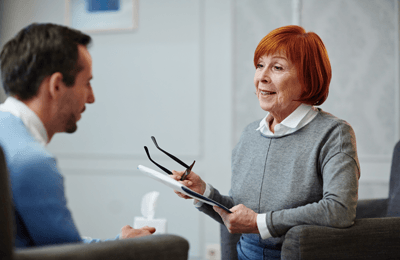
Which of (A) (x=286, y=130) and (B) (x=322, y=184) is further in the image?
(A) (x=286, y=130)

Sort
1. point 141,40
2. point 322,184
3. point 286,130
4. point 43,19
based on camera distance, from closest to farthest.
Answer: point 322,184, point 286,130, point 141,40, point 43,19

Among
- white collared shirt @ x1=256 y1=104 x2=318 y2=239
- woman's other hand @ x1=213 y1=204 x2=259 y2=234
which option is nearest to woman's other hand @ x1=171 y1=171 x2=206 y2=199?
woman's other hand @ x1=213 y1=204 x2=259 y2=234

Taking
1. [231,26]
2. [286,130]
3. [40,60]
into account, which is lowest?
[286,130]

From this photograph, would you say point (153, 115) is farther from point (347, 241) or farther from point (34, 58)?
point (347, 241)

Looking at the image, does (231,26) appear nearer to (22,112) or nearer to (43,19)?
(43,19)

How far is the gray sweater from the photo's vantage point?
112 cm

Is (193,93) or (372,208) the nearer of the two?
(372,208)

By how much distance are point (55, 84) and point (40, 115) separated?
0.10 m

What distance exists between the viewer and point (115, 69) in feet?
9.80

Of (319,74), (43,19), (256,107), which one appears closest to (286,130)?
(319,74)

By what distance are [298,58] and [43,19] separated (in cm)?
265

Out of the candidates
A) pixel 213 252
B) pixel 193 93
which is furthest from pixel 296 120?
pixel 213 252

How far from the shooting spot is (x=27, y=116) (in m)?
0.96

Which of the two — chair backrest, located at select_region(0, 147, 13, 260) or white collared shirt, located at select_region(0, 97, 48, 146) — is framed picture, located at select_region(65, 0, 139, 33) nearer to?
white collared shirt, located at select_region(0, 97, 48, 146)
